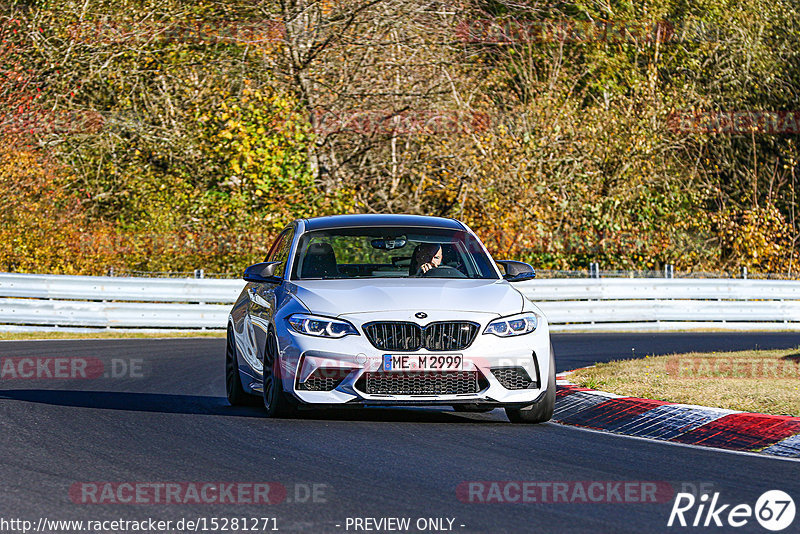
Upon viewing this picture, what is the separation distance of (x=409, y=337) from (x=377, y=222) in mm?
1955

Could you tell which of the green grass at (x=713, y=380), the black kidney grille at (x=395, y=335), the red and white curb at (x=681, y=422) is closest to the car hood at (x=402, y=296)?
the black kidney grille at (x=395, y=335)

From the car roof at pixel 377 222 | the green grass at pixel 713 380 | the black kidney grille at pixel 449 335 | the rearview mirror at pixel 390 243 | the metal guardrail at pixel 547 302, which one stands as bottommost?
the metal guardrail at pixel 547 302

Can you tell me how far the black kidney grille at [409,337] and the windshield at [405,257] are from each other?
1.19 meters

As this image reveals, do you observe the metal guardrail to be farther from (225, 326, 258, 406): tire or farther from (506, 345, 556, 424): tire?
(506, 345, 556, 424): tire

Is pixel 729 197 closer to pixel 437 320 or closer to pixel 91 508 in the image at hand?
pixel 437 320

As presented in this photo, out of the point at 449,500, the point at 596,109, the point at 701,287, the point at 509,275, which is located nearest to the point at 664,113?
the point at 596,109

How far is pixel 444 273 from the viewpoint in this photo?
35.7ft

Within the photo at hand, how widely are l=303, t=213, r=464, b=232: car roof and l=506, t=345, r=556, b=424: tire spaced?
71.9 inches

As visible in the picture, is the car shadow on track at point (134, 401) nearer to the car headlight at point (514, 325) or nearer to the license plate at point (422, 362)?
the license plate at point (422, 362)

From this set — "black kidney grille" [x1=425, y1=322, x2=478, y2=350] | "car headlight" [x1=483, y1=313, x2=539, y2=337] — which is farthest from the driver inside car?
"black kidney grille" [x1=425, y1=322, x2=478, y2=350]

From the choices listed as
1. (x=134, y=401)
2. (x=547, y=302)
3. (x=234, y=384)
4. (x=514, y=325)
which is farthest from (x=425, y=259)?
(x=547, y=302)

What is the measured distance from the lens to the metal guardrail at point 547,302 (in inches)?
894

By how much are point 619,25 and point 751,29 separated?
4215mm

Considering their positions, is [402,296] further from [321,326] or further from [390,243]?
[390,243]
